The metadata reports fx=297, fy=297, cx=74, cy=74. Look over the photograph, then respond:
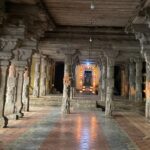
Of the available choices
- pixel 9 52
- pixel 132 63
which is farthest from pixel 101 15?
pixel 132 63

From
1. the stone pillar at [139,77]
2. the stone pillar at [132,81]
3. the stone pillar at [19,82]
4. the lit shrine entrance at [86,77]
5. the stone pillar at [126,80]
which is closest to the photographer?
the stone pillar at [19,82]

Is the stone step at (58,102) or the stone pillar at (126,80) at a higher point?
the stone pillar at (126,80)

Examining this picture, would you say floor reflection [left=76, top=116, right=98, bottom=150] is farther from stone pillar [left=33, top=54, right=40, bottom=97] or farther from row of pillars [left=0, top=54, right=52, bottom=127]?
stone pillar [left=33, top=54, right=40, bottom=97]

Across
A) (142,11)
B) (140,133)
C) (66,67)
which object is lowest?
(140,133)

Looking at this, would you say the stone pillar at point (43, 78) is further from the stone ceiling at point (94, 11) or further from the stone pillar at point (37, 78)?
the stone ceiling at point (94, 11)

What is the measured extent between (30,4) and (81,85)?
28358mm

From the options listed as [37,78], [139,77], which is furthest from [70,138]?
[37,78]

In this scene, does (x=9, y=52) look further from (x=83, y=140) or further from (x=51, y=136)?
(x=83, y=140)

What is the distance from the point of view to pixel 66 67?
651 inches

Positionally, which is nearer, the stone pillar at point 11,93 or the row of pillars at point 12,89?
the row of pillars at point 12,89

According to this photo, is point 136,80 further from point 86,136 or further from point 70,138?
point 70,138

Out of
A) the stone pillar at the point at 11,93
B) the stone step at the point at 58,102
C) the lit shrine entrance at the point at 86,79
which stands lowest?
the stone step at the point at 58,102

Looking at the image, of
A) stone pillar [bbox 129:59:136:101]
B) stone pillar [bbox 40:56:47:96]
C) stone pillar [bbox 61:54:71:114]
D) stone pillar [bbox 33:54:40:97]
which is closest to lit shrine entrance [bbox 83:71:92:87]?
stone pillar [bbox 40:56:47:96]

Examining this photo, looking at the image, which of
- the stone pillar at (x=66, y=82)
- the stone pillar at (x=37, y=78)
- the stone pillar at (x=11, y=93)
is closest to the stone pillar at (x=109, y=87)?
the stone pillar at (x=66, y=82)
